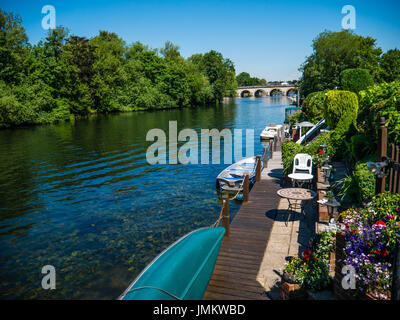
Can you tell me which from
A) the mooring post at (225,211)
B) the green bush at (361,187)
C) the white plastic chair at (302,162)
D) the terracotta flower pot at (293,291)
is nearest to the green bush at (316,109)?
the white plastic chair at (302,162)

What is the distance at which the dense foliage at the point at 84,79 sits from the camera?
45.8 metres

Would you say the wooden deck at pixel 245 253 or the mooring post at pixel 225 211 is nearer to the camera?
the wooden deck at pixel 245 253

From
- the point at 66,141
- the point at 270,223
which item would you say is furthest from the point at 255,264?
the point at 66,141

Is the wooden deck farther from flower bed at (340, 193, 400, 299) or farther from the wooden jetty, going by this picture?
flower bed at (340, 193, 400, 299)

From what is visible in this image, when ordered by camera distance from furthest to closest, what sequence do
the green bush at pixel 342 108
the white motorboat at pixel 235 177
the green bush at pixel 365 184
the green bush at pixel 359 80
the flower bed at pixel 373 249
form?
the green bush at pixel 359 80, the white motorboat at pixel 235 177, the green bush at pixel 342 108, the green bush at pixel 365 184, the flower bed at pixel 373 249

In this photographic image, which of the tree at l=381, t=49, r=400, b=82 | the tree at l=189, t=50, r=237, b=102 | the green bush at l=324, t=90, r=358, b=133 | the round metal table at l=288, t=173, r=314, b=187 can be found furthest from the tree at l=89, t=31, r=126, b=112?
the round metal table at l=288, t=173, r=314, b=187

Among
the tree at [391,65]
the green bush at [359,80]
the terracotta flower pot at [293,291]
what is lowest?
the terracotta flower pot at [293,291]

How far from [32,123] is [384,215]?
172ft

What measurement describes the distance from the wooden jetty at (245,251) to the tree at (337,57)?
128 feet

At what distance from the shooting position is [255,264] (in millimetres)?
7172

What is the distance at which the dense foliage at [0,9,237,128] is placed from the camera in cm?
4575

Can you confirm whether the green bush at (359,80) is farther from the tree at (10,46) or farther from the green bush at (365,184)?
the tree at (10,46)

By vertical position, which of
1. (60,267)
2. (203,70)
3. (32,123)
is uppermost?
(203,70)

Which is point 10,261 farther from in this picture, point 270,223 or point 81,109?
point 81,109
